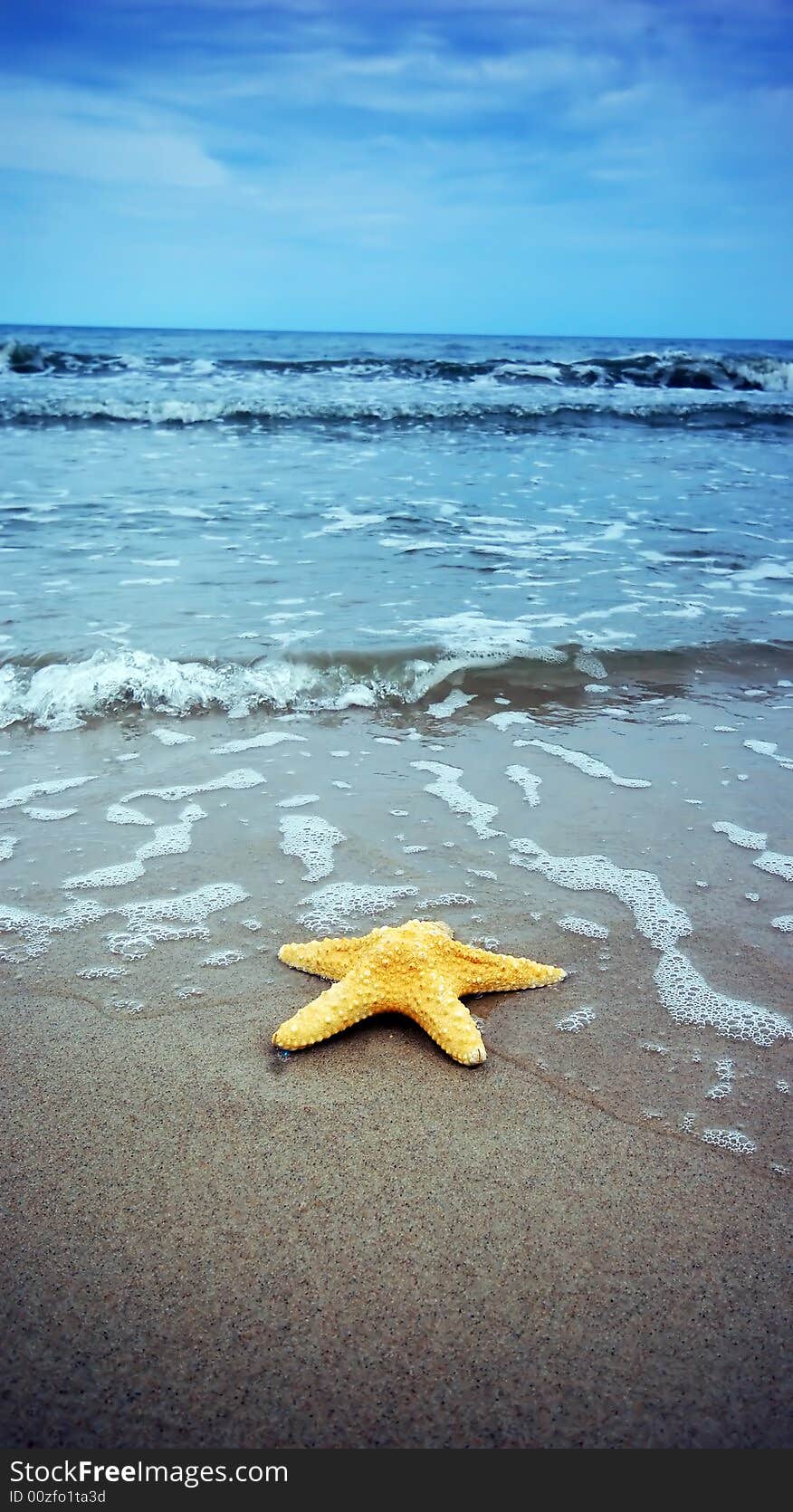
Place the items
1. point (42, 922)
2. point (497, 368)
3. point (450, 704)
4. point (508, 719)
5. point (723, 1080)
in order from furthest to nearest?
point (497, 368) → point (450, 704) → point (508, 719) → point (42, 922) → point (723, 1080)

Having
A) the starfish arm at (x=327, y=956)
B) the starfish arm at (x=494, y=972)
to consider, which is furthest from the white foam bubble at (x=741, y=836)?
the starfish arm at (x=327, y=956)

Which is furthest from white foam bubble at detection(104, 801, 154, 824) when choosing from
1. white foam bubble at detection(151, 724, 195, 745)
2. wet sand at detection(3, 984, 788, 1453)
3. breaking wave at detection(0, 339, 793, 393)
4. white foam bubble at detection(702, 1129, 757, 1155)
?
breaking wave at detection(0, 339, 793, 393)

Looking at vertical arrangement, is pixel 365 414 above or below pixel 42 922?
above

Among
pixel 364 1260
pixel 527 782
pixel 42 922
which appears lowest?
pixel 364 1260

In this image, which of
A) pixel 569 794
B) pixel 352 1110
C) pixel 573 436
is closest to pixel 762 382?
pixel 573 436

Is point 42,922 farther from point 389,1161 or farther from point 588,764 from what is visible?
point 588,764

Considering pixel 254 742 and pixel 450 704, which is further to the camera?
pixel 450 704

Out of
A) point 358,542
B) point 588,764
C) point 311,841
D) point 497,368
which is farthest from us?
point 497,368

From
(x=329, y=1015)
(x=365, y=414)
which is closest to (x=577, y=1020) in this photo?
(x=329, y=1015)
